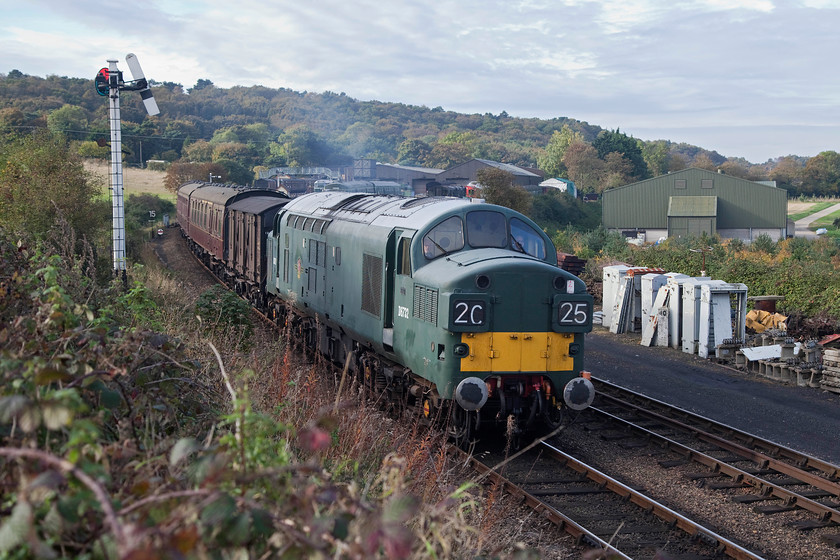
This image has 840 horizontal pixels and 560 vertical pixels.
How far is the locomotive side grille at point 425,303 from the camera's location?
10.1m

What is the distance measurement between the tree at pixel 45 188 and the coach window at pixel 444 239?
11941 mm

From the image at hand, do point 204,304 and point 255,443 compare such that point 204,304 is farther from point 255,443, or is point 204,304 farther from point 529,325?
point 255,443

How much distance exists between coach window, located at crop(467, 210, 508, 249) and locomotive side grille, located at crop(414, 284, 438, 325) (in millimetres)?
1109

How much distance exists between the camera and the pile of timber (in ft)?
50.4

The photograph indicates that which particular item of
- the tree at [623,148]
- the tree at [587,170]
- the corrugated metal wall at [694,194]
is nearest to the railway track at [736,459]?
the corrugated metal wall at [694,194]

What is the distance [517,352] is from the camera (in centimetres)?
1020

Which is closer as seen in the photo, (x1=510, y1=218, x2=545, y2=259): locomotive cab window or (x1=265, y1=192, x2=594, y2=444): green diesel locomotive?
(x1=265, y1=192, x2=594, y2=444): green diesel locomotive

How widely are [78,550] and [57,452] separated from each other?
80 centimetres

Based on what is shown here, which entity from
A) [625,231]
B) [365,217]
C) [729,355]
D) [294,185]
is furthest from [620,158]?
[365,217]

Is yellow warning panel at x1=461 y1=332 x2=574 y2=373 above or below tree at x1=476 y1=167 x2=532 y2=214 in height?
below

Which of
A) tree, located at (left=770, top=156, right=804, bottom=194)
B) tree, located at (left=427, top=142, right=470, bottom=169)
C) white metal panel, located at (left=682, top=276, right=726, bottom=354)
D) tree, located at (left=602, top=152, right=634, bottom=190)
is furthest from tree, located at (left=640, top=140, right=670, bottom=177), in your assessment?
white metal panel, located at (left=682, top=276, right=726, bottom=354)

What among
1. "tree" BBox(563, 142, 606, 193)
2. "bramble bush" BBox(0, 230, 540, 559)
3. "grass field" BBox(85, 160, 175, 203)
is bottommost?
"bramble bush" BBox(0, 230, 540, 559)

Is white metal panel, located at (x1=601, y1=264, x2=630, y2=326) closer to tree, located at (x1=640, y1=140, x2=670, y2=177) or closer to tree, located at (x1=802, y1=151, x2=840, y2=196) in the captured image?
tree, located at (x1=640, y1=140, x2=670, y2=177)

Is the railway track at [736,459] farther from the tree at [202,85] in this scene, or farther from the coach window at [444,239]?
the tree at [202,85]
